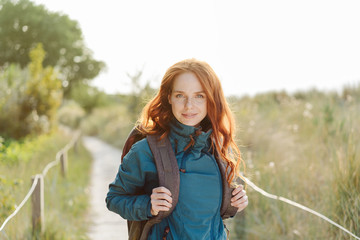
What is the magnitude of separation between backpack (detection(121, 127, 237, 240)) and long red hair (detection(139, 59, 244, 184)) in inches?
2.0

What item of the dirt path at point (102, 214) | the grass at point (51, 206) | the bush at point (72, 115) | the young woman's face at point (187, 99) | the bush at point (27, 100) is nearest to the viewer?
the young woman's face at point (187, 99)

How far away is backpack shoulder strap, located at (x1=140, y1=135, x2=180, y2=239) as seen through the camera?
196 cm

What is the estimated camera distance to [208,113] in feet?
7.45

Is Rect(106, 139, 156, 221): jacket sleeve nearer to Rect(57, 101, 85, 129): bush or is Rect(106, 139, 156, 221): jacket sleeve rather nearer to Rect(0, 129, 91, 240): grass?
Rect(0, 129, 91, 240): grass

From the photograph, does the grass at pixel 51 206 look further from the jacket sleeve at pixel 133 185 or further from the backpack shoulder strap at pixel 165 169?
the backpack shoulder strap at pixel 165 169

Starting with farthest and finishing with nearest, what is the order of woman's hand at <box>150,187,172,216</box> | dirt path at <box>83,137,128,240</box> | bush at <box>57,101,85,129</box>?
bush at <box>57,101,85,129</box>, dirt path at <box>83,137,128,240</box>, woman's hand at <box>150,187,172,216</box>

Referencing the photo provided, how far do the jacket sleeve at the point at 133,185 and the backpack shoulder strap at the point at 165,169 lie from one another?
5cm

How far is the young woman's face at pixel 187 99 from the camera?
216 centimetres

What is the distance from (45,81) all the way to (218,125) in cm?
1056

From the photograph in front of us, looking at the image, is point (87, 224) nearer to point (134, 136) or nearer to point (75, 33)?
point (134, 136)

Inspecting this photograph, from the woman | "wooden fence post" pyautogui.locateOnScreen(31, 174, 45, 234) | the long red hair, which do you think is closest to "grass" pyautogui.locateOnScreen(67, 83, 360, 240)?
the long red hair

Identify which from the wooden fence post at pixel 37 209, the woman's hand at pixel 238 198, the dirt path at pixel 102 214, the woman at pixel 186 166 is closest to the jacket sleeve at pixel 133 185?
the woman at pixel 186 166

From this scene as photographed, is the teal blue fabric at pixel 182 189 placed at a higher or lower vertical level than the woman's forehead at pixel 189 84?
lower

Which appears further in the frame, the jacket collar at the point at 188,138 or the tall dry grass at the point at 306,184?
the tall dry grass at the point at 306,184
